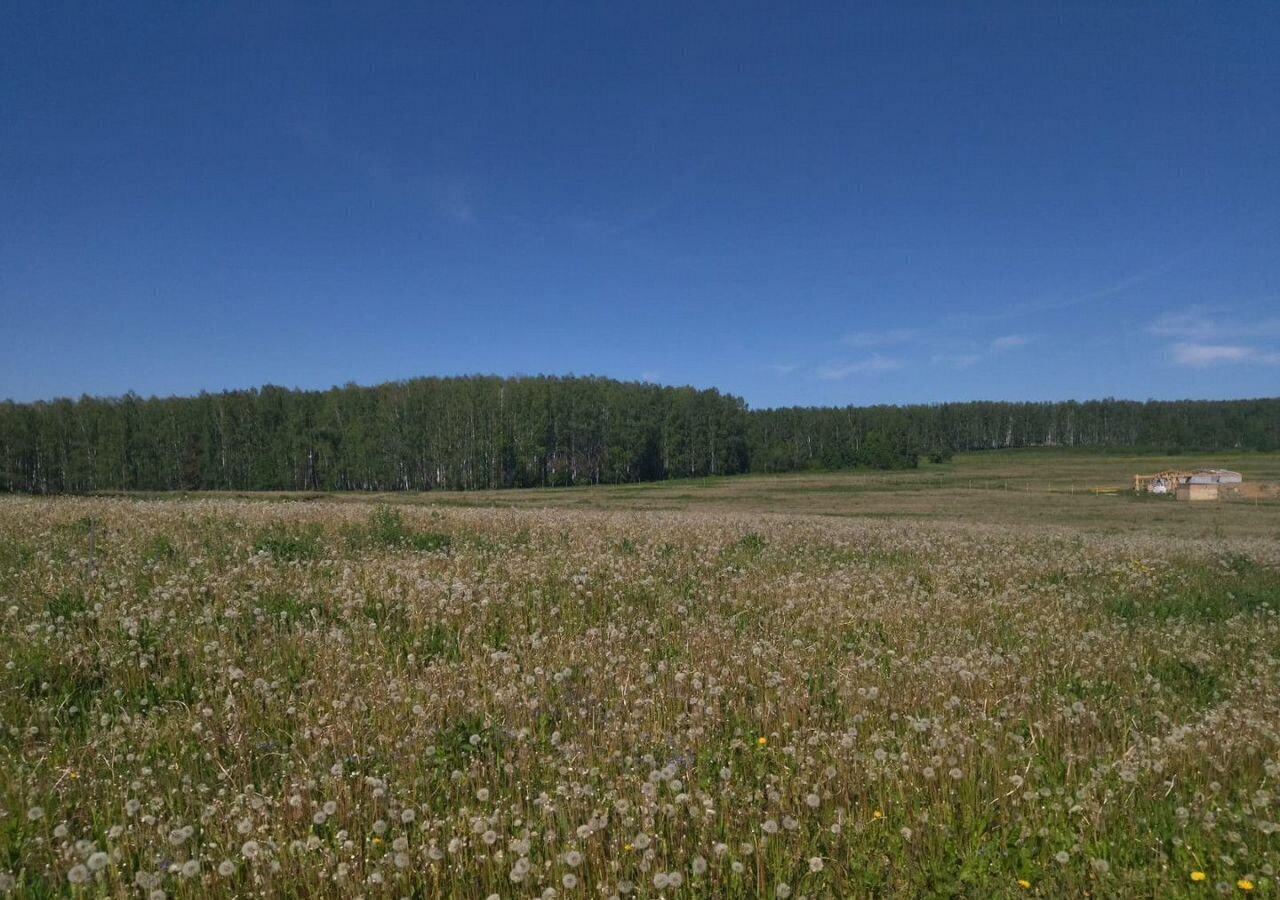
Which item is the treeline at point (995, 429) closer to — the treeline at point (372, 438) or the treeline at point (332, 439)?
the treeline at point (372, 438)

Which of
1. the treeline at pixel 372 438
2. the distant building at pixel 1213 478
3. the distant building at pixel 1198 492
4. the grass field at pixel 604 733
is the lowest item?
the distant building at pixel 1198 492

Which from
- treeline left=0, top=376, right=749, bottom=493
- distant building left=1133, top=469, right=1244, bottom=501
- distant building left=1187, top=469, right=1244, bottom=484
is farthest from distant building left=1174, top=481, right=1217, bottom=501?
treeline left=0, top=376, right=749, bottom=493

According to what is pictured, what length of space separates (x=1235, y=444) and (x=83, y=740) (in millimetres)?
188702

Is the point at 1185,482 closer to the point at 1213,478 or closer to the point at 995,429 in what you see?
the point at 1213,478

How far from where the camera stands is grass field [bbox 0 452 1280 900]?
10.7 feet

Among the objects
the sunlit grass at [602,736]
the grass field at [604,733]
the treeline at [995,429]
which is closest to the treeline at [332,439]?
the treeline at [995,429]

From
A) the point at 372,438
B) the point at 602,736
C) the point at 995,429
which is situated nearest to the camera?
the point at 602,736

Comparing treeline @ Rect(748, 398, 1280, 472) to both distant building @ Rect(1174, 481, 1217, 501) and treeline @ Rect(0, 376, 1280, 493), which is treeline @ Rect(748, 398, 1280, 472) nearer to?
treeline @ Rect(0, 376, 1280, 493)

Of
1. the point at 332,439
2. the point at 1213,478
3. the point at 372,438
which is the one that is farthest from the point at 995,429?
the point at 332,439

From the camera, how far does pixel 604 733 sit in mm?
4410

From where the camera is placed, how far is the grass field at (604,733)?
10.7ft

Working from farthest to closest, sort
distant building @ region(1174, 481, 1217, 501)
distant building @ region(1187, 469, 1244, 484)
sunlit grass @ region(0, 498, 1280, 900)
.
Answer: distant building @ region(1187, 469, 1244, 484)
distant building @ region(1174, 481, 1217, 501)
sunlit grass @ region(0, 498, 1280, 900)

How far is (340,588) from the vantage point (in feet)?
23.2

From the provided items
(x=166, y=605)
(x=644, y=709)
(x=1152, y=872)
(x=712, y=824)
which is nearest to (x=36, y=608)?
(x=166, y=605)
